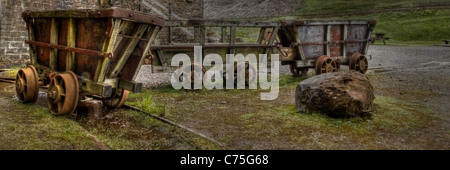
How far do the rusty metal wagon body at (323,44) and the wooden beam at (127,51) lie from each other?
5.04 metres

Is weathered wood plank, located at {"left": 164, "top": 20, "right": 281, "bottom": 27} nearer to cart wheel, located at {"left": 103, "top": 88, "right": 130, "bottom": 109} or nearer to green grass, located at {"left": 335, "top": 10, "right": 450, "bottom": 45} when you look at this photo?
cart wheel, located at {"left": 103, "top": 88, "right": 130, "bottom": 109}

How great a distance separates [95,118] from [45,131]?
1231 mm

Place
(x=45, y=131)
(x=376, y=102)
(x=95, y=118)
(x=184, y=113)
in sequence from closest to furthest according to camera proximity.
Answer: (x=45, y=131), (x=95, y=118), (x=184, y=113), (x=376, y=102)

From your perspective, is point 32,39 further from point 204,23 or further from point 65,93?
point 204,23

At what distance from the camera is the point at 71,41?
5891 mm

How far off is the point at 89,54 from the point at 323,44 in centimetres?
730

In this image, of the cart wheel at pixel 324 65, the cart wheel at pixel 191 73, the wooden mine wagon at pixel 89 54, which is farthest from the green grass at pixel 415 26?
the wooden mine wagon at pixel 89 54

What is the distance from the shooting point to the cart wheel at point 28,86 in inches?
249

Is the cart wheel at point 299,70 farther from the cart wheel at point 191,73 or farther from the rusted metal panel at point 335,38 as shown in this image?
the cart wheel at point 191,73

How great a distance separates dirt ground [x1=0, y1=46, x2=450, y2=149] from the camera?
4.60 meters
